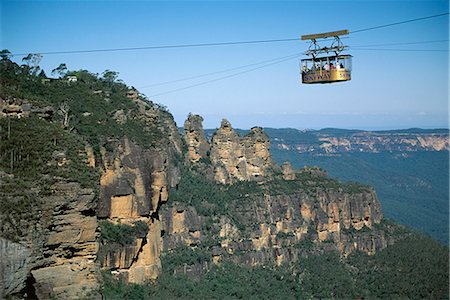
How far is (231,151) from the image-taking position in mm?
79375

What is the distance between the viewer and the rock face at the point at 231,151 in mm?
78125

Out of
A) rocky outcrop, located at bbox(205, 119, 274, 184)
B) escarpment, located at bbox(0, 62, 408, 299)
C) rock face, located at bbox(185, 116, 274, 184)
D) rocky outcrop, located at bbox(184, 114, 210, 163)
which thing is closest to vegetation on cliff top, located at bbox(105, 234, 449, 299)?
escarpment, located at bbox(0, 62, 408, 299)

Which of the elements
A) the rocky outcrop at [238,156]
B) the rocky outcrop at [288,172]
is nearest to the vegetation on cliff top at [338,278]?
the rocky outcrop at [288,172]

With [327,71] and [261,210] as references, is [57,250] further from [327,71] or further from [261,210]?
[261,210]

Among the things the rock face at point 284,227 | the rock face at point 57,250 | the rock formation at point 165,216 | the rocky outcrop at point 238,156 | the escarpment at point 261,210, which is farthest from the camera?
the rocky outcrop at point 238,156

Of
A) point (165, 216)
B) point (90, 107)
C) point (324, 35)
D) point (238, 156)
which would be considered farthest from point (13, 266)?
point (238, 156)

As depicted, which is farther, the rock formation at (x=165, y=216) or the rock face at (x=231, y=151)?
the rock face at (x=231, y=151)

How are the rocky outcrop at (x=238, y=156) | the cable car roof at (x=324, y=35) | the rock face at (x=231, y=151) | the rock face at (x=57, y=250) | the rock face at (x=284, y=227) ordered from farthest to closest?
1. the rocky outcrop at (x=238, y=156)
2. the rock face at (x=231, y=151)
3. the rock face at (x=284, y=227)
4. the cable car roof at (x=324, y=35)
5. the rock face at (x=57, y=250)

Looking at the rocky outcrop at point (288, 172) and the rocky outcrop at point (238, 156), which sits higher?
the rocky outcrop at point (238, 156)

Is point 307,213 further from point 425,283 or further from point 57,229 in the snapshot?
point 57,229

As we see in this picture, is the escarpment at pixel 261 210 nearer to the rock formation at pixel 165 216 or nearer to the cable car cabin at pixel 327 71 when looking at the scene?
the rock formation at pixel 165 216

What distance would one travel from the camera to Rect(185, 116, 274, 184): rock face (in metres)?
78.1

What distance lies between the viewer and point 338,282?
2724 inches

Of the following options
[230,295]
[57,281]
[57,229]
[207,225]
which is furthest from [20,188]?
[207,225]
